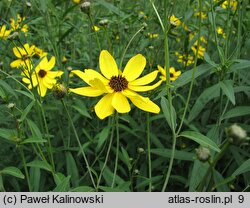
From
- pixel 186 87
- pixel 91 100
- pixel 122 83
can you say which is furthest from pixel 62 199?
pixel 186 87

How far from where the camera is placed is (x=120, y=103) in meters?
1.26

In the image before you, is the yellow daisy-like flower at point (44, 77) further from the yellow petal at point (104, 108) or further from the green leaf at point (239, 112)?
the green leaf at point (239, 112)

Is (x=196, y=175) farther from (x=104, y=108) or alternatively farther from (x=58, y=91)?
(x=58, y=91)

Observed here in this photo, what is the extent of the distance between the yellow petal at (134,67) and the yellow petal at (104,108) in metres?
0.17

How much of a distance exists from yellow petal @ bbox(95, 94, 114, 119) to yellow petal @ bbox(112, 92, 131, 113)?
23mm

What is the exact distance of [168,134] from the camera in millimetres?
2031

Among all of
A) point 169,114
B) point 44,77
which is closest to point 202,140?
point 169,114

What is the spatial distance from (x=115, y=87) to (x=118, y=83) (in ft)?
0.08

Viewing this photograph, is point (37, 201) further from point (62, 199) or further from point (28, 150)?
point (28, 150)

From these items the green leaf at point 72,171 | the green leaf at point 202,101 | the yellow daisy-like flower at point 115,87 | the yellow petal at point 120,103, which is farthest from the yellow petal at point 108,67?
the green leaf at point 72,171

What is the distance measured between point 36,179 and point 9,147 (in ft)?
1.55

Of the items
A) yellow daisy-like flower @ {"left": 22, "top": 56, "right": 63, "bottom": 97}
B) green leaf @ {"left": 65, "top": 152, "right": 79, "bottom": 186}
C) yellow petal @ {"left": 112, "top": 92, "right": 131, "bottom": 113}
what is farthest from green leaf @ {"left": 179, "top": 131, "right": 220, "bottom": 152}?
yellow daisy-like flower @ {"left": 22, "top": 56, "right": 63, "bottom": 97}

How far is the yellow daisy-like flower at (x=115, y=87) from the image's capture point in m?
1.23

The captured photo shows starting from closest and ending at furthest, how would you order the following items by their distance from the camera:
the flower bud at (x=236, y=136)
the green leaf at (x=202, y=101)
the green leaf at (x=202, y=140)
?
the flower bud at (x=236, y=136), the green leaf at (x=202, y=140), the green leaf at (x=202, y=101)
